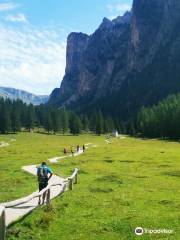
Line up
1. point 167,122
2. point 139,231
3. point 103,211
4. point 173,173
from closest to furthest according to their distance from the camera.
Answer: point 139,231
point 103,211
point 173,173
point 167,122

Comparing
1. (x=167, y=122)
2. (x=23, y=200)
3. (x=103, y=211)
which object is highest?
(x=167, y=122)

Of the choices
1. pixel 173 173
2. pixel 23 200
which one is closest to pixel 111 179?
pixel 173 173

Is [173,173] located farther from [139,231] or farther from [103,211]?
[139,231]

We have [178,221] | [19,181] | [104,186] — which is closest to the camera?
[178,221]

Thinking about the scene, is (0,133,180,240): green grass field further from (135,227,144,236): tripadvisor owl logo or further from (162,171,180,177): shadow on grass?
(162,171,180,177): shadow on grass

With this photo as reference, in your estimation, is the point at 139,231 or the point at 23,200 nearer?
the point at 139,231

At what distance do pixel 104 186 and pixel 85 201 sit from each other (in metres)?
8.66

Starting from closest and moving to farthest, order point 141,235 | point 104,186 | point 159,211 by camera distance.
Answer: point 141,235 → point 159,211 → point 104,186

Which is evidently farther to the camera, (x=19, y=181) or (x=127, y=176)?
(x=127, y=176)

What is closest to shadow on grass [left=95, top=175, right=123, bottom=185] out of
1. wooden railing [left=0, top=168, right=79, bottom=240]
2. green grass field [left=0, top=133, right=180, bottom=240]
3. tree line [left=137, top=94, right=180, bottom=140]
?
green grass field [left=0, top=133, right=180, bottom=240]

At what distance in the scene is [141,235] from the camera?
2184cm

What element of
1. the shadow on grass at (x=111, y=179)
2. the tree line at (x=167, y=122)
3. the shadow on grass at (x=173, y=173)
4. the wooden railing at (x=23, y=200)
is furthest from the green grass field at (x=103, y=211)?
the tree line at (x=167, y=122)

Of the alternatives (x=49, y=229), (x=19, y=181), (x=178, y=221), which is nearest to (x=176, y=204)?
(x=178, y=221)

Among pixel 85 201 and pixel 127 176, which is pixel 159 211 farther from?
pixel 127 176
